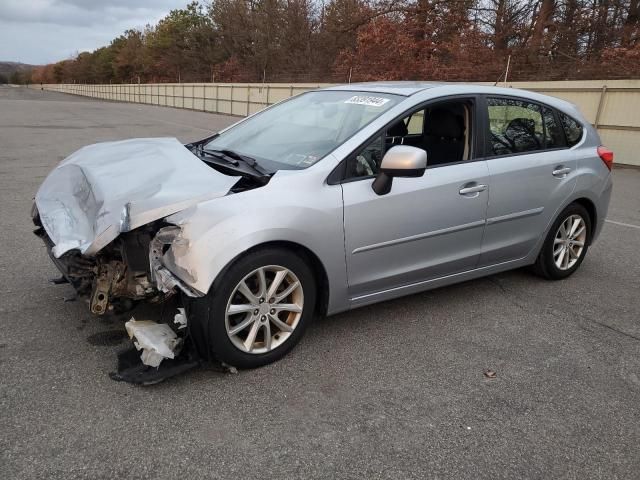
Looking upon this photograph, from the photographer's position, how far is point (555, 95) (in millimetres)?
14867

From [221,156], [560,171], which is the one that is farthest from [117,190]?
[560,171]

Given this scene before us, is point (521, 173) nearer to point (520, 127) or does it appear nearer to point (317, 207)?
point (520, 127)

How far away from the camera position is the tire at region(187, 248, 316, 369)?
283 centimetres

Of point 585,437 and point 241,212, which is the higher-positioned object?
point 241,212

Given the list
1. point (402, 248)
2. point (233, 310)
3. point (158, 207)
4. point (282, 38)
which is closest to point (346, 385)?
point (233, 310)

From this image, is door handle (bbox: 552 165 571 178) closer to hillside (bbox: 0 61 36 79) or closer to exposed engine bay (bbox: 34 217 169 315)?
exposed engine bay (bbox: 34 217 169 315)

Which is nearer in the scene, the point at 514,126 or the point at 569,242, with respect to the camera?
the point at 514,126

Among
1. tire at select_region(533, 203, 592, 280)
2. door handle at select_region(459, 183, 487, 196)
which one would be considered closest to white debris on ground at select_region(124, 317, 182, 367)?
door handle at select_region(459, 183, 487, 196)

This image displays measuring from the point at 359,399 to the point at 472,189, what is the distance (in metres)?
1.75

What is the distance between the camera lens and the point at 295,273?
3084mm

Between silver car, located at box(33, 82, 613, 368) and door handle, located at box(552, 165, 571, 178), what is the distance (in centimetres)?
1

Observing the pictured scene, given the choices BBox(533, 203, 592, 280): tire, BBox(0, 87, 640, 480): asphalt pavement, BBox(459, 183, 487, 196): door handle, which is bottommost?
BBox(0, 87, 640, 480): asphalt pavement

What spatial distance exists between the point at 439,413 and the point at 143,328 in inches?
64.9

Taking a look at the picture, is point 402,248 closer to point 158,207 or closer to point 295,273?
point 295,273
